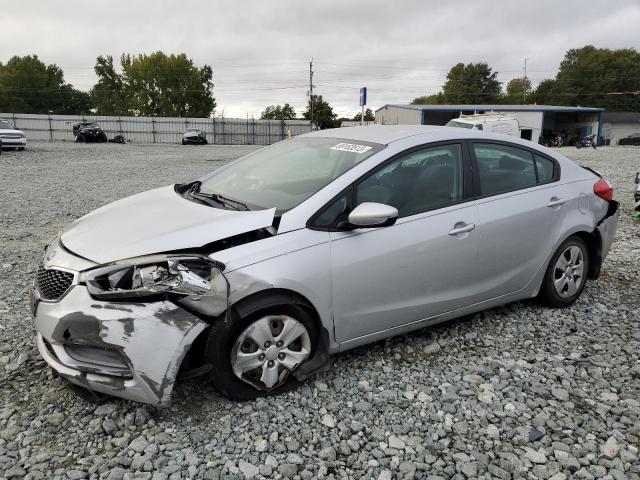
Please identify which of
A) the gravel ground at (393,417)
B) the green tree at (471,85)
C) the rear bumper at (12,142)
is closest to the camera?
the gravel ground at (393,417)

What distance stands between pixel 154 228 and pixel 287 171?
1.13 meters

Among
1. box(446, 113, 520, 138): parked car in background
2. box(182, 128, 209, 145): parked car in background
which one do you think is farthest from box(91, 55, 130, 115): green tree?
box(446, 113, 520, 138): parked car in background

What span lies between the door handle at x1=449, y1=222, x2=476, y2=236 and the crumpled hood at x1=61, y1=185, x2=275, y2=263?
1260mm

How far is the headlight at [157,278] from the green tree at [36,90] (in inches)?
3378

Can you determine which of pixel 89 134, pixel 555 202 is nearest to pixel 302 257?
pixel 555 202

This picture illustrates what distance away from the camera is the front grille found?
2.72 meters

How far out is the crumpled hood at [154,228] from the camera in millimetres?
2764

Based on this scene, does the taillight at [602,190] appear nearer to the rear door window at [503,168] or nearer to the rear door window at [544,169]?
Answer: the rear door window at [544,169]

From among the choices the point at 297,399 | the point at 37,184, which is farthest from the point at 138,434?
the point at 37,184

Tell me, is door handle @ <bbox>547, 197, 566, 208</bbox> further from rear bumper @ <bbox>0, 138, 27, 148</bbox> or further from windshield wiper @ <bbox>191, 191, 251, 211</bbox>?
rear bumper @ <bbox>0, 138, 27, 148</bbox>

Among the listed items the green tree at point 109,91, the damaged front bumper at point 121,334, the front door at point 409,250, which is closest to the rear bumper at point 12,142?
the damaged front bumper at point 121,334

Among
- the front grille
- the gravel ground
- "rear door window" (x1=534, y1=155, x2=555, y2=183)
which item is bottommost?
the gravel ground

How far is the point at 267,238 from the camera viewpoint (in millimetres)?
2883

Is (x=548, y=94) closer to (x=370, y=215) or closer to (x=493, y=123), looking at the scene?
(x=493, y=123)
